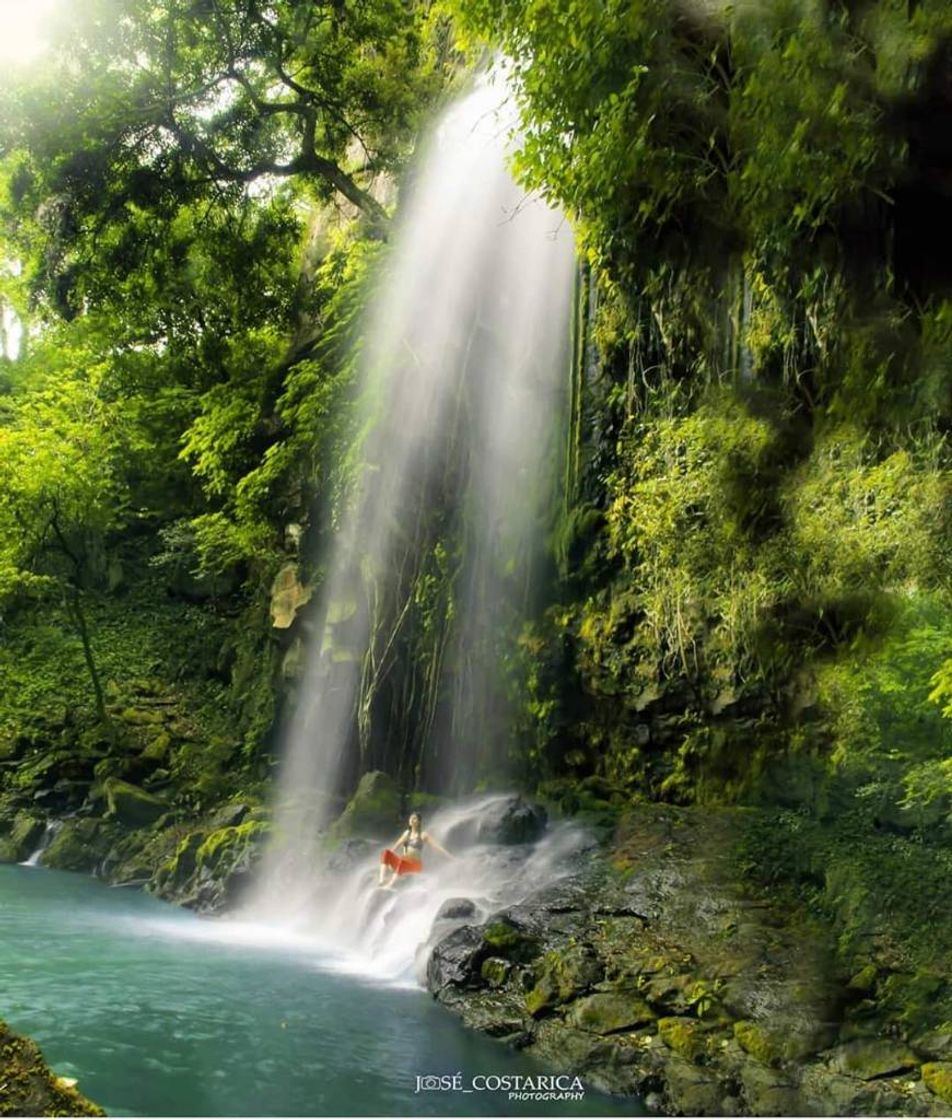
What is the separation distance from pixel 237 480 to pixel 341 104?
231 inches

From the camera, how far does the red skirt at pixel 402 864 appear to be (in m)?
9.62

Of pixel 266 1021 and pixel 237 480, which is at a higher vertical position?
pixel 237 480

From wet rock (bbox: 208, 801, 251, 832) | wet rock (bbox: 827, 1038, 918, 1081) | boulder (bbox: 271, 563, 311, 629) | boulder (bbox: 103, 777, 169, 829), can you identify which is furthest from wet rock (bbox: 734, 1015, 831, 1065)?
boulder (bbox: 103, 777, 169, 829)

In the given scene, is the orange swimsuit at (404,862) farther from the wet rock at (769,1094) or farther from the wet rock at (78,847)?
the wet rock at (78,847)

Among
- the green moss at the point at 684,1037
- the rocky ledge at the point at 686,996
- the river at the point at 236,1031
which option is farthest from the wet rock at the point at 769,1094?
the river at the point at 236,1031

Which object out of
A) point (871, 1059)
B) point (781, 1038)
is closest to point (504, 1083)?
point (781, 1038)

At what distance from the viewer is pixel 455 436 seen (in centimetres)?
1233

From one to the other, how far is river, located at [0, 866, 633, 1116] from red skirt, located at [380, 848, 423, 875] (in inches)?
42.5

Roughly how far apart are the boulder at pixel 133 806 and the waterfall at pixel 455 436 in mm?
3041

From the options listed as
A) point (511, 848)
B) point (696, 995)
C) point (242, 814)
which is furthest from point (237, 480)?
point (696, 995)

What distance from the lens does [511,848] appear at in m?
9.96

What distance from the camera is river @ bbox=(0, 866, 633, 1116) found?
5516mm

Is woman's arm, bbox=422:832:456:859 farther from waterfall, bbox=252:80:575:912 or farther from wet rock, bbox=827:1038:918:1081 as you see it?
wet rock, bbox=827:1038:918:1081

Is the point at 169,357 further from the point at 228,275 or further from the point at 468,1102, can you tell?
the point at 468,1102
